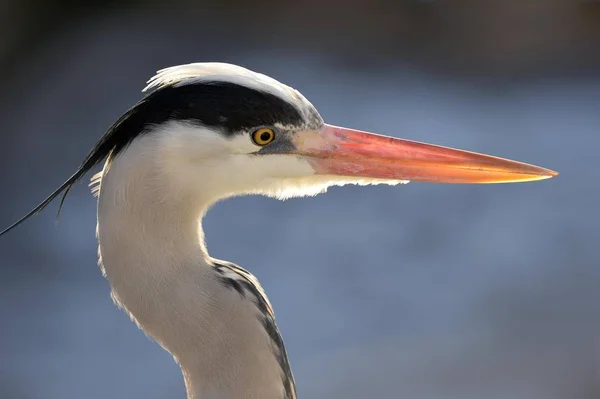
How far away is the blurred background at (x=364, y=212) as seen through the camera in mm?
3227

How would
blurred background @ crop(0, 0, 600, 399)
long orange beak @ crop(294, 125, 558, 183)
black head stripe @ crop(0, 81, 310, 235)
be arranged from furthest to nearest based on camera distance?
blurred background @ crop(0, 0, 600, 399)
long orange beak @ crop(294, 125, 558, 183)
black head stripe @ crop(0, 81, 310, 235)

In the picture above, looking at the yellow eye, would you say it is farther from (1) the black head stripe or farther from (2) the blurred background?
(2) the blurred background

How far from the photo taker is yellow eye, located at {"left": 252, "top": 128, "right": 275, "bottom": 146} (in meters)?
1.25

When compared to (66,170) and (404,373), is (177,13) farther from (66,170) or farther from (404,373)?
(404,373)

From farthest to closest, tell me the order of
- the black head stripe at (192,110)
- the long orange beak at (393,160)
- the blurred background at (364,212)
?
the blurred background at (364,212), the long orange beak at (393,160), the black head stripe at (192,110)

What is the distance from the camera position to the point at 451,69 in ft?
16.0

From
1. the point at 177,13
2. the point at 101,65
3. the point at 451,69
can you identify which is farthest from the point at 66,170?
the point at 451,69

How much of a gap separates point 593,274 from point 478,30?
192 centimetres

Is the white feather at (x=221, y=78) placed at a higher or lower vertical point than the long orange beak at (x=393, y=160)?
higher

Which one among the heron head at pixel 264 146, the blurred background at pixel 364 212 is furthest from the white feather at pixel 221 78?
the blurred background at pixel 364 212

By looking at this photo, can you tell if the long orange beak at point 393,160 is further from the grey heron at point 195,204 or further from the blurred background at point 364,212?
the blurred background at point 364,212

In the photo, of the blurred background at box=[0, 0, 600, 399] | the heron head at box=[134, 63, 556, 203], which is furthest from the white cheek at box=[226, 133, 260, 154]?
the blurred background at box=[0, 0, 600, 399]

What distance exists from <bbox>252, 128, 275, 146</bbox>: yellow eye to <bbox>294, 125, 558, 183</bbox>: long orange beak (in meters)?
0.04

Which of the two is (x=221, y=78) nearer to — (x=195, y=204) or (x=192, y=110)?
(x=192, y=110)
